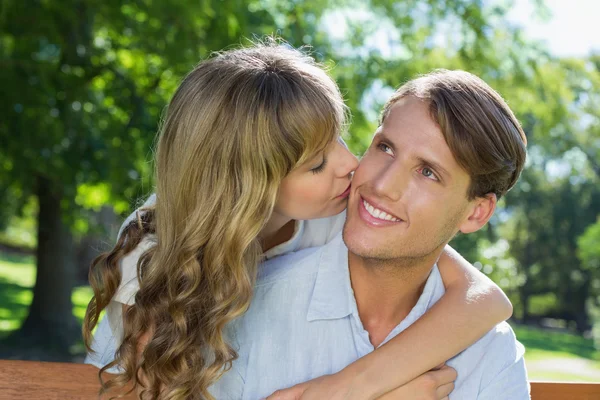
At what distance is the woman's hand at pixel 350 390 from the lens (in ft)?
7.60

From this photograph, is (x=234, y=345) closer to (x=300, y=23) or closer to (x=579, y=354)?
(x=300, y=23)

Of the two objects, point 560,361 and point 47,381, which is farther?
point 560,361

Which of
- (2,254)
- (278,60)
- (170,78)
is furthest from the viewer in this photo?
(2,254)

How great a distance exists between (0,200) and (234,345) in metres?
7.77

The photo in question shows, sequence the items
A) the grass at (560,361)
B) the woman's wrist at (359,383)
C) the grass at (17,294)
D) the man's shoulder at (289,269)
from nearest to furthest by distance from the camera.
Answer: the woman's wrist at (359,383) → the man's shoulder at (289,269) → the grass at (560,361) → the grass at (17,294)

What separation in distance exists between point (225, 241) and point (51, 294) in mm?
7903

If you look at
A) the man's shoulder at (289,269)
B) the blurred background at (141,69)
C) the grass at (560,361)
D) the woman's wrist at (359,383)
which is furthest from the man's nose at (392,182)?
the grass at (560,361)

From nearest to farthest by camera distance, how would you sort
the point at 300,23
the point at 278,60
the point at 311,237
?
1. the point at 278,60
2. the point at 311,237
3. the point at 300,23

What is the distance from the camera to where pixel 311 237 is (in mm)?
3055

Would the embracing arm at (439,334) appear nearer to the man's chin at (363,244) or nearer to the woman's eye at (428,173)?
the man's chin at (363,244)

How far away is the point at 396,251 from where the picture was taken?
101 inches

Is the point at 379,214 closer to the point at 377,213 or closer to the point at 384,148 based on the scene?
the point at 377,213

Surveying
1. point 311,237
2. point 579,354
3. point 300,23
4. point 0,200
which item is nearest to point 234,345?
point 311,237

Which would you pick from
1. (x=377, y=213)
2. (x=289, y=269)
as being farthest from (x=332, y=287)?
(x=377, y=213)
